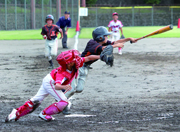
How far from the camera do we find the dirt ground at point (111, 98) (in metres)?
5.07

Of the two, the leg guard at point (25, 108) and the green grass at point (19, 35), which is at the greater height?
the green grass at point (19, 35)

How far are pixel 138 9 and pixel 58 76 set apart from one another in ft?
172

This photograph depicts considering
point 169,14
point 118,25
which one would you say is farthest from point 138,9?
point 118,25

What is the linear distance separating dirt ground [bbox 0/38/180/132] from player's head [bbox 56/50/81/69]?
3.15 ft

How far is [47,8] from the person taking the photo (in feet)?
117

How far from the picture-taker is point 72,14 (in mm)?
40938

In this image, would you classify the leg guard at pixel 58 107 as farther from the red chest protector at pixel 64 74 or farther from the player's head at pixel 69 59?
the player's head at pixel 69 59

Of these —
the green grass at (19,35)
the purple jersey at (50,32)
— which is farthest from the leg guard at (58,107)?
the green grass at (19,35)

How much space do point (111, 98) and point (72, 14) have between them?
34.8 m

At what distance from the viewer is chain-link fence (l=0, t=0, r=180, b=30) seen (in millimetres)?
31344

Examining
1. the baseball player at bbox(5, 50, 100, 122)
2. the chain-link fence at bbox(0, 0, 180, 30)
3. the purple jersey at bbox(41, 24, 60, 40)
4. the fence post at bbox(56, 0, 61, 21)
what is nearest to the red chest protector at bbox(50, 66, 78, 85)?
the baseball player at bbox(5, 50, 100, 122)

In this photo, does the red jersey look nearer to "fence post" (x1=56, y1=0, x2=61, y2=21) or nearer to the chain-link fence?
the chain-link fence

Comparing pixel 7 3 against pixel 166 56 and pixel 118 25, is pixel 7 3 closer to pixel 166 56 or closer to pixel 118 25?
pixel 118 25

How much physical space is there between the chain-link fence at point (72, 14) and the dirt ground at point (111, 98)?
19.8 metres
